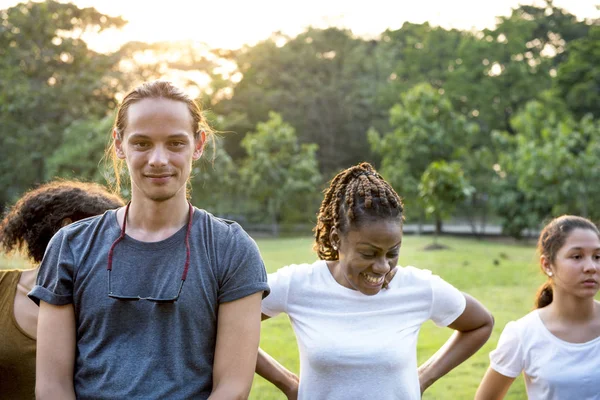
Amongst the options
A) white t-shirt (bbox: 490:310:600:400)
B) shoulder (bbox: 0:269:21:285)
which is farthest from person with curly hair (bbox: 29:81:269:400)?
white t-shirt (bbox: 490:310:600:400)

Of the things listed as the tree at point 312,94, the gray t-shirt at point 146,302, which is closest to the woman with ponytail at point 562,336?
the gray t-shirt at point 146,302

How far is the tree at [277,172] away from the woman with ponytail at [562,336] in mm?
25551

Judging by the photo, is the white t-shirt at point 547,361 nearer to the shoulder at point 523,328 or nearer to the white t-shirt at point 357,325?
the shoulder at point 523,328

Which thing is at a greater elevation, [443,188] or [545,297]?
[545,297]

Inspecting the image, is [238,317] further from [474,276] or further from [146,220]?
[474,276]

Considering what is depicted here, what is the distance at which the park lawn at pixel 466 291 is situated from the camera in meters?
5.62

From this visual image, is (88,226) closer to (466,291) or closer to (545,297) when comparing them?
(545,297)

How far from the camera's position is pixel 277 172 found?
28844mm

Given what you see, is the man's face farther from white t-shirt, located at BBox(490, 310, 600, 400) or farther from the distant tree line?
the distant tree line

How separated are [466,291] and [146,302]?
361 inches

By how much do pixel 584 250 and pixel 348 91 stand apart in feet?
114

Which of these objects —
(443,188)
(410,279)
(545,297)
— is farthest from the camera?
(443,188)

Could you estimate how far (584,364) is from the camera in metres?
Result: 2.68

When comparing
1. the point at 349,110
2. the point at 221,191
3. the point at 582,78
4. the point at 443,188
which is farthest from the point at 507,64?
the point at 443,188
